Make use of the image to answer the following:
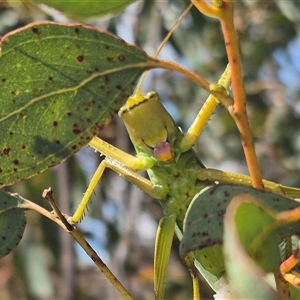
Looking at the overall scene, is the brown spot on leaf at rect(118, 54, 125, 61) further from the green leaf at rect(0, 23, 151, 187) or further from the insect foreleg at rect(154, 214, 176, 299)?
the insect foreleg at rect(154, 214, 176, 299)

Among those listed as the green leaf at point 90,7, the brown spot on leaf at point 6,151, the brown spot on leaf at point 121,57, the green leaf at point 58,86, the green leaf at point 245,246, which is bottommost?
the green leaf at point 245,246

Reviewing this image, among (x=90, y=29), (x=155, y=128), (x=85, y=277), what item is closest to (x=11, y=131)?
(x=90, y=29)

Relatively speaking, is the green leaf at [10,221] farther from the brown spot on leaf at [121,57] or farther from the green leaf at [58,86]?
the brown spot on leaf at [121,57]

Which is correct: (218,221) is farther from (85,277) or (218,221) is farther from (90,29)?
(85,277)

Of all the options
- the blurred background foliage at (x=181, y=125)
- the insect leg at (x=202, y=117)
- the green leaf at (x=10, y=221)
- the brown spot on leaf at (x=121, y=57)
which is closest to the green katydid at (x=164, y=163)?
the insect leg at (x=202, y=117)

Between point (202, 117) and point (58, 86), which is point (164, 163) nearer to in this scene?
point (202, 117)

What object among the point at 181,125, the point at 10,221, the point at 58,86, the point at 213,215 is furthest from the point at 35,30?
the point at 181,125
